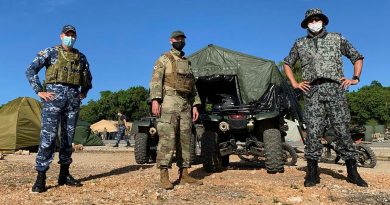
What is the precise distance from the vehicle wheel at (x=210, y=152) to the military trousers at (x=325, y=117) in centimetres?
206

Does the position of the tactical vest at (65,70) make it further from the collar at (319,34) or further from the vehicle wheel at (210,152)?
the collar at (319,34)

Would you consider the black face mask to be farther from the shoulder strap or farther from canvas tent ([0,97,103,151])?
canvas tent ([0,97,103,151])

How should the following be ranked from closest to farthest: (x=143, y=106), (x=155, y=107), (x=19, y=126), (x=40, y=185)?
(x=40, y=185)
(x=155, y=107)
(x=19, y=126)
(x=143, y=106)

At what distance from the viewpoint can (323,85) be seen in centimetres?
536

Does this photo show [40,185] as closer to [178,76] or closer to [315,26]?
[178,76]

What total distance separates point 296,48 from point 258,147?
2.74 m

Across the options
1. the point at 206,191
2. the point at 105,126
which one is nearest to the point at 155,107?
the point at 206,191

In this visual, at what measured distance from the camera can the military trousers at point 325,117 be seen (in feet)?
17.5

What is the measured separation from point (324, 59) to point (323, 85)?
340 millimetres

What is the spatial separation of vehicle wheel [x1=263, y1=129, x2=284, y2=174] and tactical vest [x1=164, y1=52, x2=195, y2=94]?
2.21 meters

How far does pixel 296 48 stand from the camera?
5645 mm

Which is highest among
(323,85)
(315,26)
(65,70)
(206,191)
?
(315,26)

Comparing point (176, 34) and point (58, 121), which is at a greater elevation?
point (176, 34)

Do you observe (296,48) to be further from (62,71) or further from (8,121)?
(8,121)
